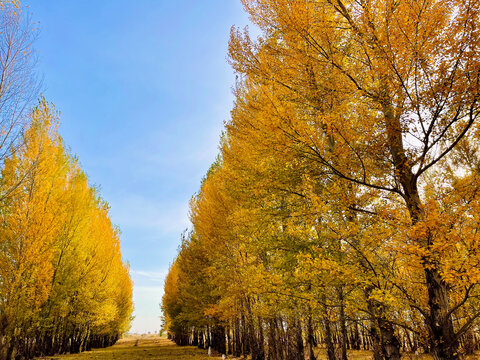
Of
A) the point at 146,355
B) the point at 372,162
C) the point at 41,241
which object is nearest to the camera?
the point at 372,162

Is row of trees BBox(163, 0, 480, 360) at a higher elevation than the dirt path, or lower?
higher

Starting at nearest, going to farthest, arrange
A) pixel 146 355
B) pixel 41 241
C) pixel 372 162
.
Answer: pixel 372 162
pixel 41 241
pixel 146 355

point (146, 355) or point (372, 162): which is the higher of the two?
point (372, 162)

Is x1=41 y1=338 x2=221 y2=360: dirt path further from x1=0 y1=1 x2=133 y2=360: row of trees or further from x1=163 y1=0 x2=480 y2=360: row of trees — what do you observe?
x1=163 y1=0 x2=480 y2=360: row of trees

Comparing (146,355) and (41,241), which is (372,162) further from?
(146,355)

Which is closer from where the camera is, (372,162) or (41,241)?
(372,162)

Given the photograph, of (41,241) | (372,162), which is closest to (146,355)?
(41,241)

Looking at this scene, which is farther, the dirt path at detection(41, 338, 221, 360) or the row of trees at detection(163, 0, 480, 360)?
the dirt path at detection(41, 338, 221, 360)

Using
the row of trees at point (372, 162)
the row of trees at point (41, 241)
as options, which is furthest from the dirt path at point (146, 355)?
the row of trees at point (372, 162)

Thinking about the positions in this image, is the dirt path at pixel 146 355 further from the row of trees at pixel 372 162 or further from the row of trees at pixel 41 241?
the row of trees at pixel 372 162

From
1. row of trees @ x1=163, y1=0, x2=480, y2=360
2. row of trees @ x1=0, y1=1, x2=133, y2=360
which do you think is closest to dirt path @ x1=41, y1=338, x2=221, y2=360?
row of trees @ x1=0, y1=1, x2=133, y2=360

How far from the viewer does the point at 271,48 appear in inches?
222

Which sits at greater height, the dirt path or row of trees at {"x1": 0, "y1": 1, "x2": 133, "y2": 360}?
row of trees at {"x1": 0, "y1": 1, "x2": 133, "y2": 360}

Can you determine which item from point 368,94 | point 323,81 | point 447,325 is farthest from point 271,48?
point 447,325
